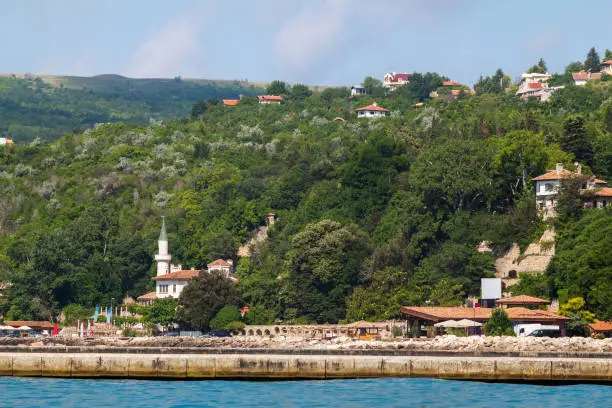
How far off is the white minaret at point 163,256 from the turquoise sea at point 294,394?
173 feet

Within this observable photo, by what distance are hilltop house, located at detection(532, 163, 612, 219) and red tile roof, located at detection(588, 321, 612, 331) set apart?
1229 centimetres

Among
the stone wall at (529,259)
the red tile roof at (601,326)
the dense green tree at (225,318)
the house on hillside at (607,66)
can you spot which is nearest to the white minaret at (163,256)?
the dense green tree at (225,318)

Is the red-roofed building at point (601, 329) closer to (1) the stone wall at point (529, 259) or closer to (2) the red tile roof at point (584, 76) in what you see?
(1) the stone wall at point (529, 259)

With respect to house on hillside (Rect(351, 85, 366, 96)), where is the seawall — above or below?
below

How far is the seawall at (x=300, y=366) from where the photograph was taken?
145ft

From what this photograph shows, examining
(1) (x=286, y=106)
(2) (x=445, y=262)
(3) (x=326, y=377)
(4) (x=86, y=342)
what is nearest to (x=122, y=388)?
(3) (x=326, y=377)

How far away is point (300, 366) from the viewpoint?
4531 centimetres

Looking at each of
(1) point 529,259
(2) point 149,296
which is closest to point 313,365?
(1) point 529,259

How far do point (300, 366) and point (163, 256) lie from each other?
54146 mm

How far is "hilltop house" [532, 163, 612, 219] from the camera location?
77.6 m

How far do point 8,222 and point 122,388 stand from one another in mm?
80969

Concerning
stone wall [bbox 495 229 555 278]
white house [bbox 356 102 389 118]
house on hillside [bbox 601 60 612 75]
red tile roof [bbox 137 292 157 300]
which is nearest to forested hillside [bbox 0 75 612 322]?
stone wall [bbox 495 229 555 278]

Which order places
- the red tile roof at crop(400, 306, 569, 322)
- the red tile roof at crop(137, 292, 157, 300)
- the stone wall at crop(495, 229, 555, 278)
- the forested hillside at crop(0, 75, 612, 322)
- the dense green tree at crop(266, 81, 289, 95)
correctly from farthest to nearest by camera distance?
the dense green tree at crop(266, 81, 289, 95), the red tile roof at crop(137, 292, 157, 300), the forested hillside at crop(0, 75, 612, 322), the stone wall at crop(495, 229, 555, 278), the red tile roof at crop(400, 306, 569, 322)

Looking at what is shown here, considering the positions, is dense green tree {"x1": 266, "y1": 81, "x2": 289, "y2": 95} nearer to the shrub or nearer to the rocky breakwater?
the shrub
